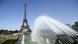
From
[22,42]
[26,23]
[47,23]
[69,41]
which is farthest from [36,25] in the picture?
[26,23]

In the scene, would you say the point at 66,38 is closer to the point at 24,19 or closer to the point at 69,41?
the point at 69,41

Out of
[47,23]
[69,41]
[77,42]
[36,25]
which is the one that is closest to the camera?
[77,42]

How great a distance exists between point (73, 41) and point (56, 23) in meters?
2.61

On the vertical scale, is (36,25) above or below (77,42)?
above

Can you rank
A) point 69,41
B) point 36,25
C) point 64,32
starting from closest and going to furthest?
point 69,41, point 64,32, point 36,25

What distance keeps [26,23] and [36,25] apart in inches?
2177

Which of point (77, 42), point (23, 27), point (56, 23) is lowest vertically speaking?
point (77, 42)

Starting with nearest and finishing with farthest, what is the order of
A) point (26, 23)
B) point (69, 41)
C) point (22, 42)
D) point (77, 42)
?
point (77, 42)
point (69, 41)
point (22, 42)
point (26, 23)

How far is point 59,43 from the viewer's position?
→ 41.3 ft

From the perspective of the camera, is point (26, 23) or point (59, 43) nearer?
point (59, 43)

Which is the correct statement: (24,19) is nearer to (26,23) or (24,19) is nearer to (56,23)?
(26,23)

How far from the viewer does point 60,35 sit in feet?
41.2

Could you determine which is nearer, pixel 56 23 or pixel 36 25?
pixel 56 23

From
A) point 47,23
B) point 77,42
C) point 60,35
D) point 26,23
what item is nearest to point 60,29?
point 60,35
